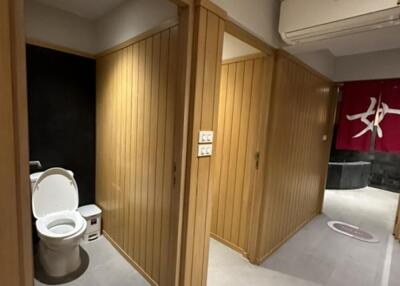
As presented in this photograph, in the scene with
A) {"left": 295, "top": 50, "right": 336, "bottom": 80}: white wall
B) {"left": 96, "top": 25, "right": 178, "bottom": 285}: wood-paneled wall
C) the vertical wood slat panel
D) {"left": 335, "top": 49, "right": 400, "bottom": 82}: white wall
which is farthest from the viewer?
{"left": 335, "top": 49, "right": 400, "bottom": 82}: white wall

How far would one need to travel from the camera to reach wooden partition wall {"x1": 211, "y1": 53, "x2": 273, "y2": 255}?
2111mm

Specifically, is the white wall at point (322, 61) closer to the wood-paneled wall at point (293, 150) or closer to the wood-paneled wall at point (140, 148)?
the wood-paneled wall at point (293, 150)

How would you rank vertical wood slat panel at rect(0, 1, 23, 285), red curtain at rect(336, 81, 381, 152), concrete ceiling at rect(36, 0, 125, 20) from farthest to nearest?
red curtain at rect(336, 81, 381, 152), concrete ceiling at rect(36, 0, 125, 20), vertical wood slat panel at rect(0, 1, 23, 285)

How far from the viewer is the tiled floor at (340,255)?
2045mm

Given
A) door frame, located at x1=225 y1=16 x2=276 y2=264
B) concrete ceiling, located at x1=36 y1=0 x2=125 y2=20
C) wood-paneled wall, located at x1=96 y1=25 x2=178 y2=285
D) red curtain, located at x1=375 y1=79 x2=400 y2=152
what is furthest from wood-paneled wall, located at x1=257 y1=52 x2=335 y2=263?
concrete ceiling, located at x1=36 y1=0 x2=125 y2=20

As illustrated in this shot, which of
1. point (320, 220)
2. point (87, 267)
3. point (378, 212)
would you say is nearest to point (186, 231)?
point (87, 267)

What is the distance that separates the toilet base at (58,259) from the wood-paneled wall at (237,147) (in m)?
1.50

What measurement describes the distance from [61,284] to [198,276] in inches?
46.6

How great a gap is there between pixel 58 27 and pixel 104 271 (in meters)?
2.42

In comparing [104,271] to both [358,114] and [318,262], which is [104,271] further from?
[358,114]

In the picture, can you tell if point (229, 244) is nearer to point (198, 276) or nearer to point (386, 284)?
point (198, 276)

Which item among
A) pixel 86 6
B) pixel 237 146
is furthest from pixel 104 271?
pixel 86 6

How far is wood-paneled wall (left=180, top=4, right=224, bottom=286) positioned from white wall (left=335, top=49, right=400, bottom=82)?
→ 2629 mm

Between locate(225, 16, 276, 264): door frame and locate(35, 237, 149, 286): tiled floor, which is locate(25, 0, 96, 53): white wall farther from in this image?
locate(35, 237, 149, 286): tiled floor
